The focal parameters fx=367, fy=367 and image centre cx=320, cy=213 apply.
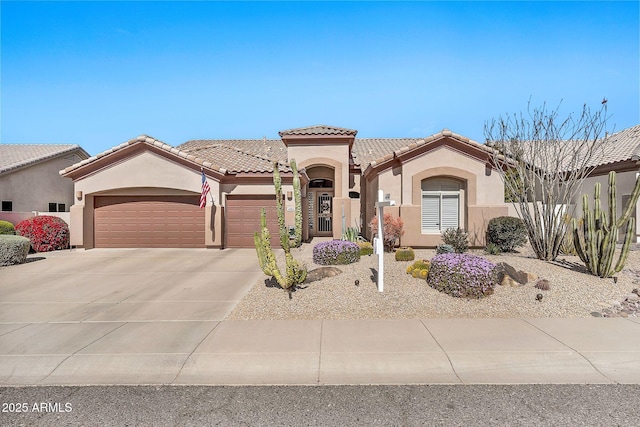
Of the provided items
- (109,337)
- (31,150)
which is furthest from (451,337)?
(31,150)

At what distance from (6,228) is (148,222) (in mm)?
5978

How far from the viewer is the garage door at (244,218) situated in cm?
1631

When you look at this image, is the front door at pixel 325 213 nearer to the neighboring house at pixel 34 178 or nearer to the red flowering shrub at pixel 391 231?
the red flowering shrub at pixel 391 231

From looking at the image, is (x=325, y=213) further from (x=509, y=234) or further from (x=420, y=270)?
(x=420, y=270)

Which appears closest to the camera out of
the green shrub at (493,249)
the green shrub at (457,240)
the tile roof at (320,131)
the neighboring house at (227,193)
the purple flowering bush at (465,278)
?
the purple flowering bush at (465,278)

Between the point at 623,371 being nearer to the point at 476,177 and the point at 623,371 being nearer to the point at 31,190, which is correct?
the point at 476,177

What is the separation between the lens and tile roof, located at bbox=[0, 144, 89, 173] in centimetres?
2141

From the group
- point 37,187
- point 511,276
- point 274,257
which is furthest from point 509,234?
point 37,187

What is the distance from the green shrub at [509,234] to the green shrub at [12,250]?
55.1 ft

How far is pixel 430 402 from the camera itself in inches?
161

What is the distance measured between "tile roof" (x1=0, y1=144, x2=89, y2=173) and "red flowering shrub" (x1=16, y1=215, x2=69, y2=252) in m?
6.69

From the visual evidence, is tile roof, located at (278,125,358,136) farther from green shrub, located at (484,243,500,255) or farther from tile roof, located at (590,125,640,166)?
tile roof, located at (590,125,640,166)

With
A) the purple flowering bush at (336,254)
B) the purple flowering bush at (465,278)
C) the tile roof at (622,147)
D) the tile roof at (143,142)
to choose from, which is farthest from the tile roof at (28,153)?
the tile roof at (622,147)

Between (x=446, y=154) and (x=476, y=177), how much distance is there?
5.05 ft
